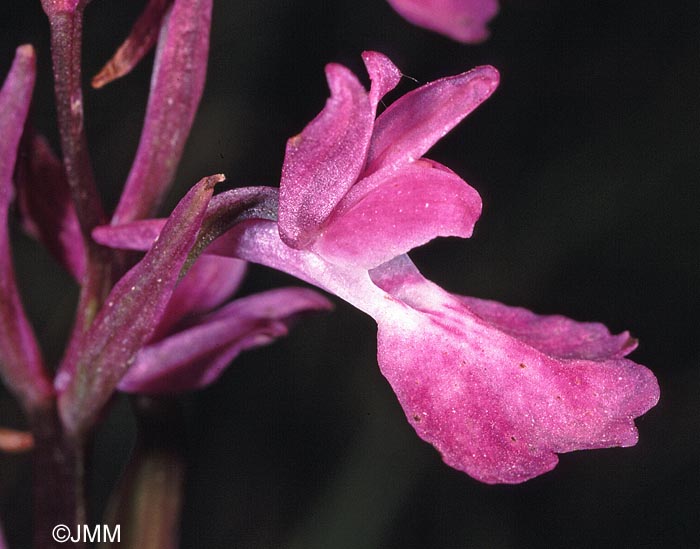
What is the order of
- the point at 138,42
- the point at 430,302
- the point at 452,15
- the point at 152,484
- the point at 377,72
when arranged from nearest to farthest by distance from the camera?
the point at 377,72, the point at 430,302, the point at 138,42, the point at 152,484, the point at 452,15

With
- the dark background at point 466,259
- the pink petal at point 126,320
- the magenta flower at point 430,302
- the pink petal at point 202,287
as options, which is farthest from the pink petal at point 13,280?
the dark background at point 466,259

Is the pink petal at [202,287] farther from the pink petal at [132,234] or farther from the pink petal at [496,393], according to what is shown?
the pink petal at [496,393]

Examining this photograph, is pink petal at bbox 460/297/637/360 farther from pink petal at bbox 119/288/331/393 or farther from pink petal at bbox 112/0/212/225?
pink petal at bbox 112/0/212/225

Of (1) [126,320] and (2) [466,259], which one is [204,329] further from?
(2) [466,259]

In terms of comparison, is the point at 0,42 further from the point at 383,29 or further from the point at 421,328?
the point at 421,328

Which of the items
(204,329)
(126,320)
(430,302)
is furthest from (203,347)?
(430,302)
